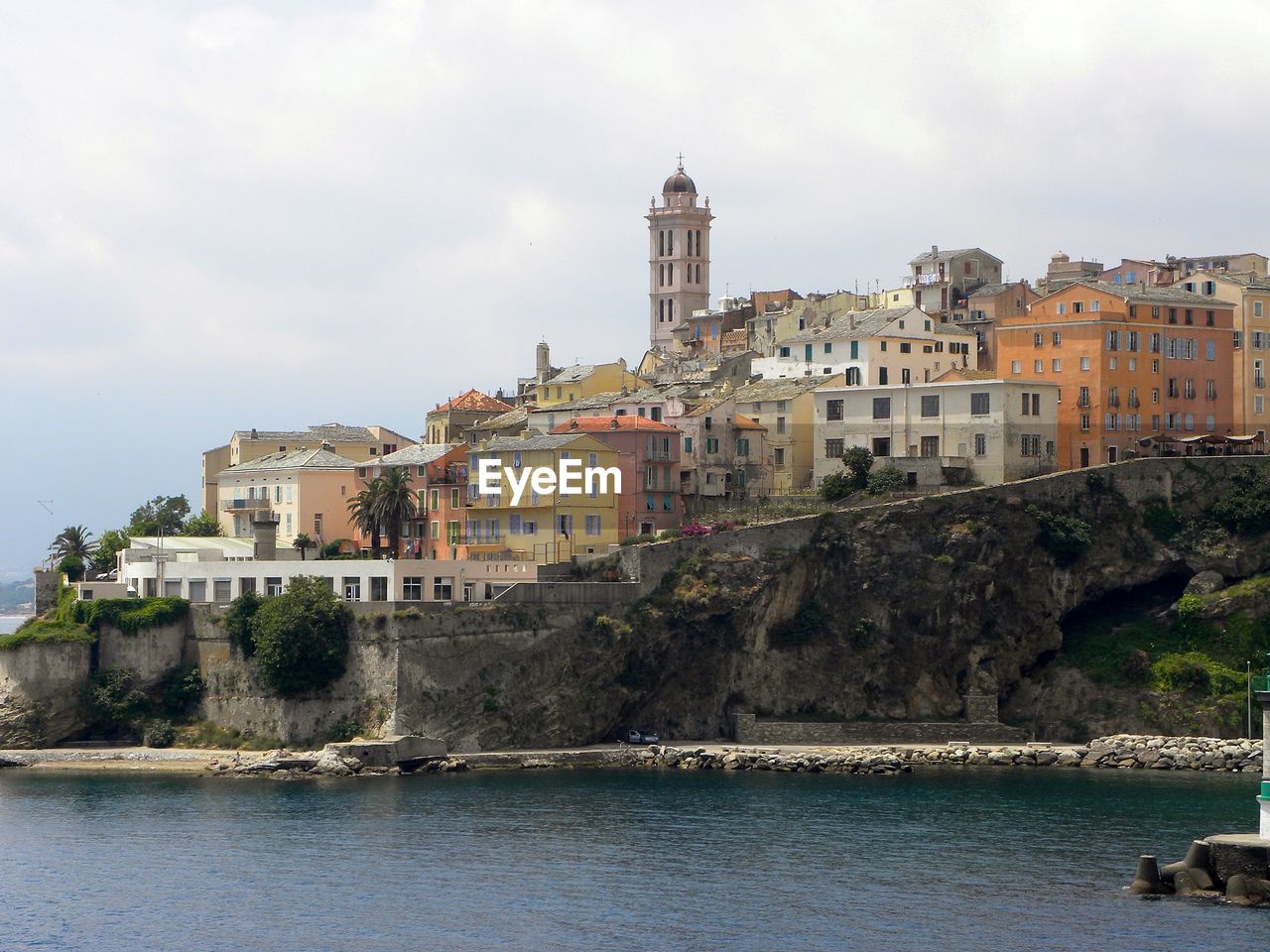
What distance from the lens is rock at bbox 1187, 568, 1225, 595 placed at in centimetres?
10131

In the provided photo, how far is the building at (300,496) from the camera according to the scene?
379 feet

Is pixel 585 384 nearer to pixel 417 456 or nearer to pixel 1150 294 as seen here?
pixel 417 456

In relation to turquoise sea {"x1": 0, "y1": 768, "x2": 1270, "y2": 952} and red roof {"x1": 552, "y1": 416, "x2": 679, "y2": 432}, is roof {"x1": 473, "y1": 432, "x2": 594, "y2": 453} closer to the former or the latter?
red roof {"x1": 552, "y1": 416, "x2": 679, "y2": 432}

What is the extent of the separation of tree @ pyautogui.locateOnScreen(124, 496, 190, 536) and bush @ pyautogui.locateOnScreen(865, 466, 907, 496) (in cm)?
4074

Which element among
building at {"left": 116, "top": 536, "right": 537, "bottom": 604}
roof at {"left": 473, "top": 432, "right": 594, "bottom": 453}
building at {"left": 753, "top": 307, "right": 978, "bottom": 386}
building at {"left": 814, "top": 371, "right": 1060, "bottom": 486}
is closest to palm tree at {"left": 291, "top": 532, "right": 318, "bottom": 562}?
building at {"left": 116, "top": 536, "right": 537, "bottom": 604}

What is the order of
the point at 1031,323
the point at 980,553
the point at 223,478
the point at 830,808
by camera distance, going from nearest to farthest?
the point at 830,808 < the point at 980,553 < the point at 1031,323 < the point at 223,478

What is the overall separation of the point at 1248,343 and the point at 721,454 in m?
27.6

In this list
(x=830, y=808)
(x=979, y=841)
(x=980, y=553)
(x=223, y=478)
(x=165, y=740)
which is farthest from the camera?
(x=223, y=478)

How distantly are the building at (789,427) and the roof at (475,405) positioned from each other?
58.8ft

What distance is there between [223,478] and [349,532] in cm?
1093

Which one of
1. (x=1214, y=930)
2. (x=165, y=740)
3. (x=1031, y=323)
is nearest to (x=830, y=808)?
(x=1214, y=930)

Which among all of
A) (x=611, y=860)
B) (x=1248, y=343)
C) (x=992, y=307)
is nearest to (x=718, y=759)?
(x=611, y=860)

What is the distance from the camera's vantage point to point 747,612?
96750 mm

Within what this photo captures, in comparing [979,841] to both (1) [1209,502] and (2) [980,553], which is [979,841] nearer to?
(2) [980,553]
